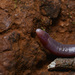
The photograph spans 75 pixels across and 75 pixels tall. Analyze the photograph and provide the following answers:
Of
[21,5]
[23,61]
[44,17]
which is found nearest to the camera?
[23,61]

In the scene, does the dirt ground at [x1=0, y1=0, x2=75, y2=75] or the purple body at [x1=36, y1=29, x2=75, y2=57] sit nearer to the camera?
the dirt ground at [x1=0, y1=0, x2=75, y2=75]

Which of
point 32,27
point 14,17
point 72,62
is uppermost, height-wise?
point 14,17

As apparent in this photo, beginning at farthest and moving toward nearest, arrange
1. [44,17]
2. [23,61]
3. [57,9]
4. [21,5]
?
Result: [57,9] → [44,17] → [21,5] → [23,61]

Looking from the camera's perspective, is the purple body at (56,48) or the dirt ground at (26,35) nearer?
the dirt ground at (26,35)

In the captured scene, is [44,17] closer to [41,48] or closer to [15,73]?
[41,48]

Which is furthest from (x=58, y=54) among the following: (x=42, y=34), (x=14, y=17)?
(x=14, y=17)

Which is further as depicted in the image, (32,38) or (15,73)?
(32,38)

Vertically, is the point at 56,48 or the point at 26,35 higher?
the point at 26,35

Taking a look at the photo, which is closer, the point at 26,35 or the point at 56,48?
the point at 26,35
